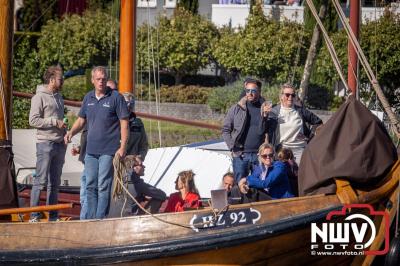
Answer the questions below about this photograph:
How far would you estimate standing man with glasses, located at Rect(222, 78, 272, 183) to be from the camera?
10.7 metres

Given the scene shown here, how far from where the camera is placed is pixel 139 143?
432 inches

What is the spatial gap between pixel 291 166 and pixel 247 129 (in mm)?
823

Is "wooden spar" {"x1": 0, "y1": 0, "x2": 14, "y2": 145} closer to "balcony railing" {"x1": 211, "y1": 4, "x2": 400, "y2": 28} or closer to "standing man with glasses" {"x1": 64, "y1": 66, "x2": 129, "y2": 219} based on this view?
"standing man with glasses" {"x1": 64, "y1": 66, "x2": 129, "y2": 219}

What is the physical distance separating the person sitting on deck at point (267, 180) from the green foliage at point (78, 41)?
18795 mm

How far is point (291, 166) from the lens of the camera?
33.2ft

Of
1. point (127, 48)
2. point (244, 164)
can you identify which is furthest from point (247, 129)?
point (127, 48)

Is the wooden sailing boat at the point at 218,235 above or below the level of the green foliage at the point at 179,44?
below

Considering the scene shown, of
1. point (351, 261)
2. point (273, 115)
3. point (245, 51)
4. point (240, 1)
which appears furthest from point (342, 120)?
point (240, 1)

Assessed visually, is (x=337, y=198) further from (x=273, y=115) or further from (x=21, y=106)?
(x=21, y=106)

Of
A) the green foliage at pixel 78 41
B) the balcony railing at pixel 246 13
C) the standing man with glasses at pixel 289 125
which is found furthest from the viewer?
the green foliage at pixel 78 41

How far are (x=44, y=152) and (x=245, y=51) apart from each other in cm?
1595

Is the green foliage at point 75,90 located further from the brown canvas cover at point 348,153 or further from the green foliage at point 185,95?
the brown canvas cover at point 348,153
